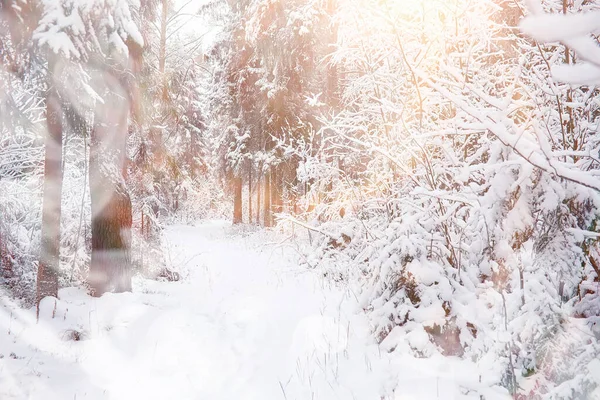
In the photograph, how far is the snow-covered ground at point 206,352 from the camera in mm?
3492

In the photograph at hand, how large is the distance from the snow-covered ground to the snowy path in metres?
0.01

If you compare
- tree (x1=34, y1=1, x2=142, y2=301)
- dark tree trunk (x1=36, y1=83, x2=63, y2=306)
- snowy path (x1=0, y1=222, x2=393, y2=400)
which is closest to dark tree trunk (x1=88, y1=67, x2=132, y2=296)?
tree (x1=34, y1=1, x2=142, y2=301)

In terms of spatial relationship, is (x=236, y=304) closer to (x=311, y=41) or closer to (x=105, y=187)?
(x=105, y=187)

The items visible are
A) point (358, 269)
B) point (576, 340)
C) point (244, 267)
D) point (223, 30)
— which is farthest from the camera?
point (223, 30)

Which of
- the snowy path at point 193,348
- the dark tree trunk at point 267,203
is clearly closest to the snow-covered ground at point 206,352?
the snowy path at point 193,348

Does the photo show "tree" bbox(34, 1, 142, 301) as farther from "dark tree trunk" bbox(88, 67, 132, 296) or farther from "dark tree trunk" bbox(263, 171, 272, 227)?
"dark tree trunk" bbox(263, 171, 272, 227)

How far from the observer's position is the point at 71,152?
870 cm

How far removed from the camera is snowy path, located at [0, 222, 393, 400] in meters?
3.62

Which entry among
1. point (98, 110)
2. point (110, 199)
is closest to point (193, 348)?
point (110, 199)

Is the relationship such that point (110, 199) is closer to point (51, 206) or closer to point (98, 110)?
point (51, 206)

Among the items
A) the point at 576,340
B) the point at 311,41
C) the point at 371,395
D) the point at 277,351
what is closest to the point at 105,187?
the point at 277,351

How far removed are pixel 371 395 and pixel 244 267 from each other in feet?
25.8

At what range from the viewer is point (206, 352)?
4.69 m

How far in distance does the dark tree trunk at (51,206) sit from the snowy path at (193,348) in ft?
1.55
